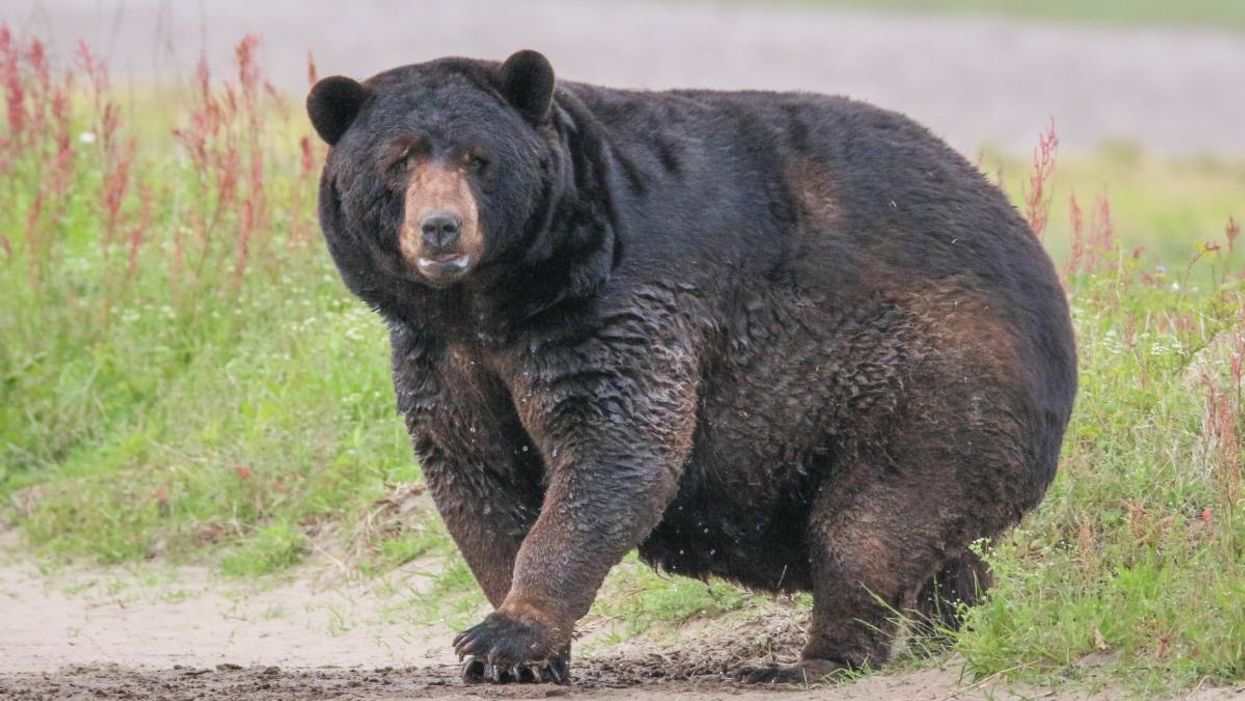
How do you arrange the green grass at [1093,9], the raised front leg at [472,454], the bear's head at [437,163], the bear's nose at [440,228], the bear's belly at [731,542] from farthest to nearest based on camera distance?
the green grass at [1093,9]
the bear's belly at [731,542]
the raised front leg at [472,454]
the bear's head at [437,163]
the bear's nose at [440,228]

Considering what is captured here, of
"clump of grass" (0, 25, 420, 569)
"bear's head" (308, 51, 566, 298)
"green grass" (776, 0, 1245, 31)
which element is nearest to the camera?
"bear's head" (308, 51, 566, 298)

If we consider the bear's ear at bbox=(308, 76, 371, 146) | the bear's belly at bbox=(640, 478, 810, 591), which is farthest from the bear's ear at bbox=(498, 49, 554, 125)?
the bear's belly at bbox=(640, 478, 810, 591)

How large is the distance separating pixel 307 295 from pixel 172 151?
2.70 m

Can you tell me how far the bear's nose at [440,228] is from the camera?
629 cm

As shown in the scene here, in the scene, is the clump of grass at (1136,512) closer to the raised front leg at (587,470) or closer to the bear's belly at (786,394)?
the bear's belly at (786,394)

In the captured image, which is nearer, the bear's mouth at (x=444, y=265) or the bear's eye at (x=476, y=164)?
the bear's mouth at (x=444, y=265)

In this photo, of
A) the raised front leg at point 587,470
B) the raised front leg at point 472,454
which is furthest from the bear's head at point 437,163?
the raised front leg at point 587,470

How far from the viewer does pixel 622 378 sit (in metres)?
6.58

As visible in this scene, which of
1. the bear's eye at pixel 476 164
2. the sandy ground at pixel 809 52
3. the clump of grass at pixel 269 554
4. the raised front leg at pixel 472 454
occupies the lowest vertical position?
the clump of grass at pixel 269 554

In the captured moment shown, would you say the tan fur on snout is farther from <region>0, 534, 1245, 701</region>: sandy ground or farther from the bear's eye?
<region>0, 534, 1245, 701</region>: sandy ground

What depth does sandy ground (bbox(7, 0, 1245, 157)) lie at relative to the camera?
31125 mm

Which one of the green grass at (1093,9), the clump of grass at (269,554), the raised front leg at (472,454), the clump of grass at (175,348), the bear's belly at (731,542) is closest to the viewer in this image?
the raised front leg at (472,454)

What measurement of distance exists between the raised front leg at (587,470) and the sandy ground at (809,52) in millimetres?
20230

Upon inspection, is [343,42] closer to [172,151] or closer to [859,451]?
[172,151]
